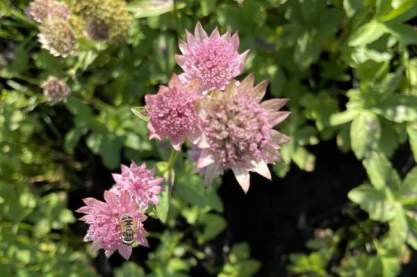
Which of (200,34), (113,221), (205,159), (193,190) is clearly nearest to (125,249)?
A: (113,221)

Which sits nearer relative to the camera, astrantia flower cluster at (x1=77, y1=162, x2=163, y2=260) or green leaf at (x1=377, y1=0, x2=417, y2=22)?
astrantia flower cluster at (x1=77, y1=162, x2=163, y2=260)

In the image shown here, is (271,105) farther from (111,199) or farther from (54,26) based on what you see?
(54,26)

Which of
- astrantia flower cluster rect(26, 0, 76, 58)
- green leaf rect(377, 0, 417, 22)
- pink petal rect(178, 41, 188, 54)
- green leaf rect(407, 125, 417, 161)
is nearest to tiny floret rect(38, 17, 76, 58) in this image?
astrantia flower cluster rect(26, 0, 76, 58)

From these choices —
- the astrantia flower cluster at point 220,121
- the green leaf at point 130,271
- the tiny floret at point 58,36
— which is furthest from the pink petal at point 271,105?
the green leaf at point 130,271

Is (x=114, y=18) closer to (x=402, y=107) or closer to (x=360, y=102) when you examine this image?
(x=360, y=102)

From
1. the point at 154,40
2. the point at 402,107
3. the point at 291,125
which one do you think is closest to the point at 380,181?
the point at 402,107

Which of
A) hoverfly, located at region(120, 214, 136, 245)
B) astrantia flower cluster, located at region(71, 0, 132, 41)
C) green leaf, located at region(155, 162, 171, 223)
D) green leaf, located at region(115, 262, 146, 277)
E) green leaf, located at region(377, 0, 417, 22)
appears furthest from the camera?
green leaf, located at region(115, 262, 146, 277)

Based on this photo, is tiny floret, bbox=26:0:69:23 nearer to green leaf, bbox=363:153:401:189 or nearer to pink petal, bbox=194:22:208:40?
pink petal, bbox=194:22:208:40
